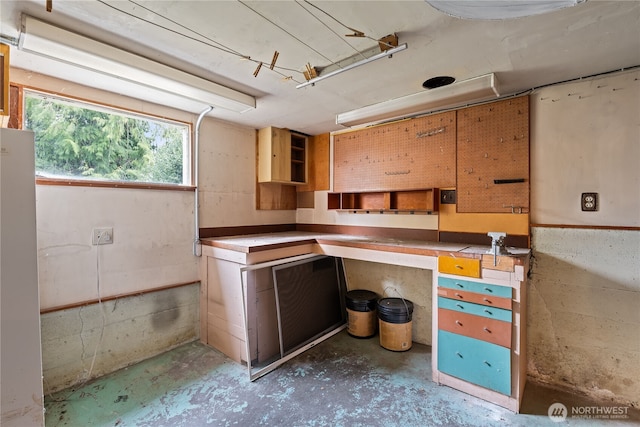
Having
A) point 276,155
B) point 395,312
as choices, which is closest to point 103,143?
point 276,155

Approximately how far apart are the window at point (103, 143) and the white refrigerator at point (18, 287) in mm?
922

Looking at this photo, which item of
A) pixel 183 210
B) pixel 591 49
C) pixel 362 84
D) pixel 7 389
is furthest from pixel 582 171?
pixel 7 389

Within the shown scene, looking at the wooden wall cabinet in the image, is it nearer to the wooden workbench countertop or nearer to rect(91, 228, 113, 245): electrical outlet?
the wooden workbench countertop

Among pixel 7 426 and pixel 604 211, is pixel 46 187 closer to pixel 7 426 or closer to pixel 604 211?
pixel 7 426

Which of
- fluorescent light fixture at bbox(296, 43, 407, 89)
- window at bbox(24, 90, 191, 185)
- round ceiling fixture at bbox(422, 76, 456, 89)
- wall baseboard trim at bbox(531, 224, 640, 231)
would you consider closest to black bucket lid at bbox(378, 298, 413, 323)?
wall baseboard trim at bbox(531, 224, 640, 231)

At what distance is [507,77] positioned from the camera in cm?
218

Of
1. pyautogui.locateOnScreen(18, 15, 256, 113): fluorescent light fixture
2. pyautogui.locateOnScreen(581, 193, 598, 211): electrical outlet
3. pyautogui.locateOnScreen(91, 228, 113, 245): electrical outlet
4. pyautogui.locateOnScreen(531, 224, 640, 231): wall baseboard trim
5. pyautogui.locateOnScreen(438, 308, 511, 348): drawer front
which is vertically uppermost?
A: pyautogui.locateOnScreen(18, 15, 256, 113): fluorescent light fixture

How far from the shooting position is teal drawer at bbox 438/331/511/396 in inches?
79.8

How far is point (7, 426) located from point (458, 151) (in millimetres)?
3585

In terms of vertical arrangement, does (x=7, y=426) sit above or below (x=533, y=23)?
below

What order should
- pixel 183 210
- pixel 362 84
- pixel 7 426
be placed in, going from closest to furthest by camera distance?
pixel 7 426
pixel 362 84
pixel 183 210

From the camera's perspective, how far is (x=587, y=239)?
7.18 feet

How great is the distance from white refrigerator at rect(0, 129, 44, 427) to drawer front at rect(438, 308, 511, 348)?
2587mm

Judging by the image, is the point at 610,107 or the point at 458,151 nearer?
the point at 610,107
